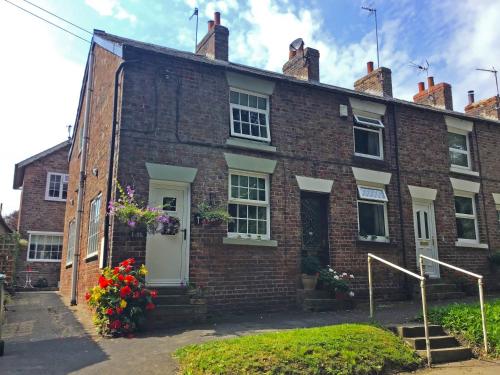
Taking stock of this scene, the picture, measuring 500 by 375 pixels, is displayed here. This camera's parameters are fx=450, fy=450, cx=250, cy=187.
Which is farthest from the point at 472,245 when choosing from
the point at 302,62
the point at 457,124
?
the point at 302,62

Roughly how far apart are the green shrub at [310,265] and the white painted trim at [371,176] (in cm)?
272

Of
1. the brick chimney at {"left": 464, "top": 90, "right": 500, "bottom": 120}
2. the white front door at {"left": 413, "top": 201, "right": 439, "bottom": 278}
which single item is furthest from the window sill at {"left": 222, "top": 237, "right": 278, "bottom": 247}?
the brick chimney at {"left": 464, "top": 90, "right": 500, "bottom": 120}

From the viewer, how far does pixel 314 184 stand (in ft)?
39.0

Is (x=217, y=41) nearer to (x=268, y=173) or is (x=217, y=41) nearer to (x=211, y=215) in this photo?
(x=268, y=173)

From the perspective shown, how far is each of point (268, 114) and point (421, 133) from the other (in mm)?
5390

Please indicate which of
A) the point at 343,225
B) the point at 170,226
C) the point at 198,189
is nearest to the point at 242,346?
the point at 170,226

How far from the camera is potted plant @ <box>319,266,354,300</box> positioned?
35.9 ft

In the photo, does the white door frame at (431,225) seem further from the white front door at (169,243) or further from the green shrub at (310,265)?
the white front door at (169,243)

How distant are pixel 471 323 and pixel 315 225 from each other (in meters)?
4.93

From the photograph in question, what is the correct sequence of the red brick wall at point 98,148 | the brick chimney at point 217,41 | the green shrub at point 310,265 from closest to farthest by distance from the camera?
the red brick wall at point 98,148
the green shrub at point 310,265
the brick chimney at point 217,41

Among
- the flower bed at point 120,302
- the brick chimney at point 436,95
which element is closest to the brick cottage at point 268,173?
the flower bed at point 120,302

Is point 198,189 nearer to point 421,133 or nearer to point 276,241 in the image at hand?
point 276,241

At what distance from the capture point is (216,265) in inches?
398

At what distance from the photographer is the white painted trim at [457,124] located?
14.8 meters
